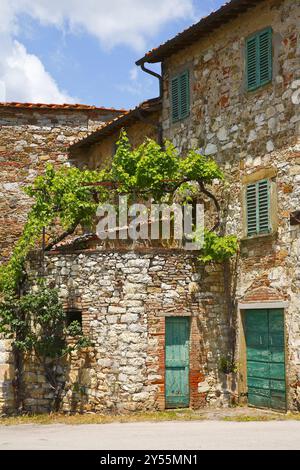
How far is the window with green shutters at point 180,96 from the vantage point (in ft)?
57.5

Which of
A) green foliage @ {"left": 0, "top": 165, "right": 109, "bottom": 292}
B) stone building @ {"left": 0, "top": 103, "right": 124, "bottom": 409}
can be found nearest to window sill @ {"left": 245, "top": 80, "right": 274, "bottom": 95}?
green foliage @ {"left": 0, "top": 165, "right": 109, "bottom": 292}

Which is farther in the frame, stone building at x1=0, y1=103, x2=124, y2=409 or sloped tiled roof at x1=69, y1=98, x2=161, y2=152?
stone building at x1=0, y1=103, x2=124, y2=409

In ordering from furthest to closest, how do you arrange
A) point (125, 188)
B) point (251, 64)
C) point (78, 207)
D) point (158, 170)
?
point (78, 207) < point (125, 188) < point (158, 170) < point (251, 64)

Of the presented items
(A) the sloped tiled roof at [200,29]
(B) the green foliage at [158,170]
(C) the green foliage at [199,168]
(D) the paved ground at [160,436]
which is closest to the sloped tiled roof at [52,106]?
(A) the sloped tiled roof at [200,29]

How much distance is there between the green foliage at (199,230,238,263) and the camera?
1557cm

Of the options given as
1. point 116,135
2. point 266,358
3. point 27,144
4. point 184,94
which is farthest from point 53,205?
point 266,358

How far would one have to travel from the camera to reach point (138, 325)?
15320 millimetres

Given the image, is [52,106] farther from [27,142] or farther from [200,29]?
[200,29]

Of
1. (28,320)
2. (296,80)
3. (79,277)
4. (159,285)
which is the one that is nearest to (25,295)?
(28,320)

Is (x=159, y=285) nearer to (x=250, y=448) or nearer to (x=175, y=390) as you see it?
(x=175, y=390)

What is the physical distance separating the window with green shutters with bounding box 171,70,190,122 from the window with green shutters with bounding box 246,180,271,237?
3.11 meters

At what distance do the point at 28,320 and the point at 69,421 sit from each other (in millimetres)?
2909

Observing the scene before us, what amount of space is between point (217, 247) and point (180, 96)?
4.16 meters

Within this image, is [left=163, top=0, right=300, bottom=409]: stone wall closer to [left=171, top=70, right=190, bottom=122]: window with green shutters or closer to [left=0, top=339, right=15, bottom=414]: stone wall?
[left=171, top=70, right=190, bottom=122]: window with green shutters
